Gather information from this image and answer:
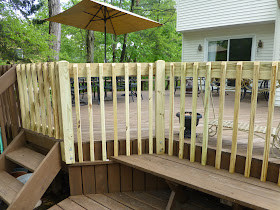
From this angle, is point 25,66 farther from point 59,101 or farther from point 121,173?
point 121,173

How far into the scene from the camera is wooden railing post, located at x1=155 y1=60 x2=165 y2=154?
263cm

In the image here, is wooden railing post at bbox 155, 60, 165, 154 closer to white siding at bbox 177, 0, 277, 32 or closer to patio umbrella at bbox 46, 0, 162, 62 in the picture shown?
patio umbrella at bbox 46, 0, 162, 62

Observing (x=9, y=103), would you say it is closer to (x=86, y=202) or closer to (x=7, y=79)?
(x=7, y=79)

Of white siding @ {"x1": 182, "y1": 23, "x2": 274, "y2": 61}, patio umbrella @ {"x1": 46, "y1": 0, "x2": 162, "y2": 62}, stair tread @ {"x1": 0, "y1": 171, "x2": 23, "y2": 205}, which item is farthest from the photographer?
white siding @ {"x1": 182, "y1": 23, "x2": 274, "y2": 61}

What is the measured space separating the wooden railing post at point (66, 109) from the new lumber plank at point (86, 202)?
46 centimetres

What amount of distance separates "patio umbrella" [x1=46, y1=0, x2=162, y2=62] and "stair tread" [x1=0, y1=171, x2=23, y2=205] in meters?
3.58

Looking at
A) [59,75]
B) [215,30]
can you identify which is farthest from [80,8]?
[215,30]

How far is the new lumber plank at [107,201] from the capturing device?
8.24ft

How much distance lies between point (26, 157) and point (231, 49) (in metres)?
8.05

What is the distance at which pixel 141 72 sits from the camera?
265cm

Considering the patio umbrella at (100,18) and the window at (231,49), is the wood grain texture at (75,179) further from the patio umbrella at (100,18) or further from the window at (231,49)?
the window at (231,49)

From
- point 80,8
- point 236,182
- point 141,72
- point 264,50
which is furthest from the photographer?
point 264,50

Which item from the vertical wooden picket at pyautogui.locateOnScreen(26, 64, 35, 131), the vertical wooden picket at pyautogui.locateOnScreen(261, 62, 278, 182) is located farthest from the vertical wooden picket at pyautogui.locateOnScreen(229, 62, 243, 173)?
the vertical wooden picket at pyautogui.locateOnScreen(26, 64, 35, 131)

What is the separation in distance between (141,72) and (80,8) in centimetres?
300
